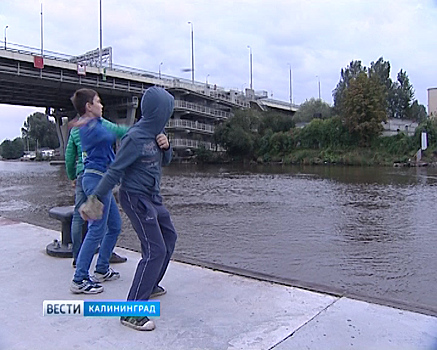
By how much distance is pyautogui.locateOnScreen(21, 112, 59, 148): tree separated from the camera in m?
121

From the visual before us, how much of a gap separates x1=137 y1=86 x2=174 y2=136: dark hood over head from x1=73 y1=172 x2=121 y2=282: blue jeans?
0.86 metres

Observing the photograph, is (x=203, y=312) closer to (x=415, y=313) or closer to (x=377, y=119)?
(x=415, y=313)

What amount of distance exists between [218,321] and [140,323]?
575 millimetres

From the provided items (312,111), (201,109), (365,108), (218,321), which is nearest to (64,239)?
(218,321)

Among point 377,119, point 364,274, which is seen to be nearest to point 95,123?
point 364,274

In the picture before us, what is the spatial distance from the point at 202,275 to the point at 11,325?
5.97ft

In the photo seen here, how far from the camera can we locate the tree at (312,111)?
63.8 metres

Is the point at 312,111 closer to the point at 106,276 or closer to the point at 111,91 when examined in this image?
the point at 111,91

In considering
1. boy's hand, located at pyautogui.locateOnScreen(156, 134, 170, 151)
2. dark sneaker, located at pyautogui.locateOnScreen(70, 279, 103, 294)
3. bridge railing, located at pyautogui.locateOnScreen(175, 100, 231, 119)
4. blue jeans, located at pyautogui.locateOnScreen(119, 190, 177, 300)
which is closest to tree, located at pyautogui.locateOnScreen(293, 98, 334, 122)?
bridge railing, located at pyautogui.locateOnScreen(175, 100, 231, 119)

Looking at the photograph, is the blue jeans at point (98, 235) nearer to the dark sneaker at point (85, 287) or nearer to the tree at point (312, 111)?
the dark sneaker at point (85, 287)

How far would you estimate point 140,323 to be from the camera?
10.0 feet

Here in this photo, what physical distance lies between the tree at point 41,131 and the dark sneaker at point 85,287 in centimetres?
12385
